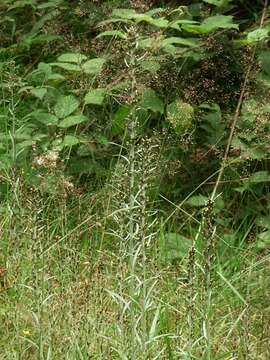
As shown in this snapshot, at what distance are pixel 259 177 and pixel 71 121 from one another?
2.86ft

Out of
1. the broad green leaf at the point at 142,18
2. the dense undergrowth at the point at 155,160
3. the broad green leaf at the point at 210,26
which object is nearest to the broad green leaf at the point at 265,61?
the dense undergrowth at the point at 155,160

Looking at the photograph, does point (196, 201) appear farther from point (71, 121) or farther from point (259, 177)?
point (71, 121)

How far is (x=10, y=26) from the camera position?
5406 millimetres

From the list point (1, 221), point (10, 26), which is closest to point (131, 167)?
point (1, 221)

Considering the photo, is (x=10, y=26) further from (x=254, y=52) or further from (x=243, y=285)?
(x=243, y=285)

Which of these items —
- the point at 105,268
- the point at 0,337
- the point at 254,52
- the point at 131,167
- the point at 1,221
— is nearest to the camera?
the point at 131,167

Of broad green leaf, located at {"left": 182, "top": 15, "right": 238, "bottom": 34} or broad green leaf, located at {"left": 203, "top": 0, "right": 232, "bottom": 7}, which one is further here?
broad green leaf, located at {"left": 203, "top": 0, "right": 232, "bottom": 7}

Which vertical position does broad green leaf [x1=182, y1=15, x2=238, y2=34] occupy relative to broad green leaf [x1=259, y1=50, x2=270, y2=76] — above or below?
above

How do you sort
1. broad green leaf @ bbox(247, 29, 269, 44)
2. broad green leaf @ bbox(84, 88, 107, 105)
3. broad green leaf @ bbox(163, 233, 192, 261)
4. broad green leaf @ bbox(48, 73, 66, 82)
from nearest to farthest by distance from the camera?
broad green leaf @ bbox(163, 233, 192, 261) < broad green leaf @ bbox(247, 29, 269, 44) < broad green leaf @ bbox(84, 88, 107, 105) < broad green leaf @ bbox(48, 73, 66, 82)

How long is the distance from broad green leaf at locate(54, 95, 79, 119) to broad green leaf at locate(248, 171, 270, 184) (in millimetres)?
873

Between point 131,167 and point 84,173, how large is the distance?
2097mm

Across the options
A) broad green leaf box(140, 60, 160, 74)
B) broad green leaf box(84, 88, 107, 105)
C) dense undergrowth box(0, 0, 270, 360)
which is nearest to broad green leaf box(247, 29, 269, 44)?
dense undergrowth box(0, 0, 270, 360)

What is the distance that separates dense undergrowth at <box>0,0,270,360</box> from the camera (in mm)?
3002

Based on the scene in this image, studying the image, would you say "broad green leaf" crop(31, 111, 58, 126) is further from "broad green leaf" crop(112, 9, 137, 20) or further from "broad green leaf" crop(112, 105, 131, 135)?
"broad green leaf" crop(112, 9, 137, 20)
